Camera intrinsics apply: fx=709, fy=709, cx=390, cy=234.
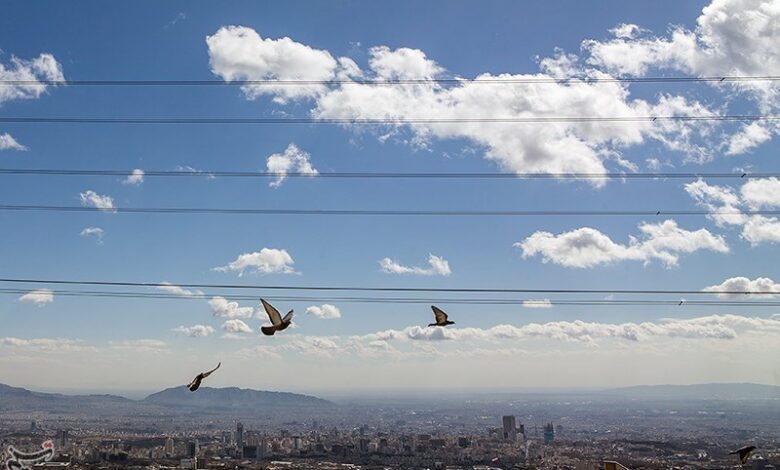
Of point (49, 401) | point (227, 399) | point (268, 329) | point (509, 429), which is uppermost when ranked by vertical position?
point (268, 329)

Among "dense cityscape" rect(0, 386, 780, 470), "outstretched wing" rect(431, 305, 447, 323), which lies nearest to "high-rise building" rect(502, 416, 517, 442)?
"dense cityscape" rect(0, 386, 780, 470)

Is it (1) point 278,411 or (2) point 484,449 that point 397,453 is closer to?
(2) point 484,449

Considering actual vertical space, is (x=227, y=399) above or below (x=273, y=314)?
below

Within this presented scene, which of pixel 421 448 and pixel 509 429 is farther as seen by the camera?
pixel 509 429

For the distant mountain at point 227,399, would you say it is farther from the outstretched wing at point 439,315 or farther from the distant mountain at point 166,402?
the outstretched wing at point 439,315

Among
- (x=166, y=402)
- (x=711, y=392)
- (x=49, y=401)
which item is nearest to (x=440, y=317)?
(x=49, y=401)

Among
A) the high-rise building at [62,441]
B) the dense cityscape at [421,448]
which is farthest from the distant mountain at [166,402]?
the high-rise building at [62,441]

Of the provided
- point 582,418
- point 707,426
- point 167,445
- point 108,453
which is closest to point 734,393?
point 582,418

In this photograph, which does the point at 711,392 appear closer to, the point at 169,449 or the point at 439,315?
the point at 169,449
